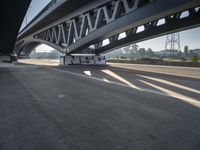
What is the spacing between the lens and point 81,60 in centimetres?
2673

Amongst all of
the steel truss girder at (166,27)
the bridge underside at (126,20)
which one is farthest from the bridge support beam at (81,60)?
the steel truss girder at (166,27)

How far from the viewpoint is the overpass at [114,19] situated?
13374 mm

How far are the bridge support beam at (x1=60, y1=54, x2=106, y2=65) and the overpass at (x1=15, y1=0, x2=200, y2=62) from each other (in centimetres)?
117

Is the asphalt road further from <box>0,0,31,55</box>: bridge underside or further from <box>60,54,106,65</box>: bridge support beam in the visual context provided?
<box>60,54,106,65</box>: bridge support beam

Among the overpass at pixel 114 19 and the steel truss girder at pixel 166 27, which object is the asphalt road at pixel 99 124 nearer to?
the overpass at pixel 114 19

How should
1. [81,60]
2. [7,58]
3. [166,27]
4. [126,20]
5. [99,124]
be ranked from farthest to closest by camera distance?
[7,58]
[81,60]
[166,27]
[126,20]
[99,124]

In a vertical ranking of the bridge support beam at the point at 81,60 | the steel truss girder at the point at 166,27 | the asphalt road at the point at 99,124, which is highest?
the steel truss girder at the point at 166,27

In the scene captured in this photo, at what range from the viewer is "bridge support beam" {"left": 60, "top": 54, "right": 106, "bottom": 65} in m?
25.8

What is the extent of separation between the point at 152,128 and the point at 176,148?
76 cm

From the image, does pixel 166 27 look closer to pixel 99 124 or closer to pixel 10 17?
pixel 10 17

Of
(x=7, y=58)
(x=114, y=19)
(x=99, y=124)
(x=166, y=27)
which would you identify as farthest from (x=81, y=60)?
(x=99, y=124)

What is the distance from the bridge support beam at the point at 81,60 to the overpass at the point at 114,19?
1.17 m

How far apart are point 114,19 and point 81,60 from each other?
1145 centimetres

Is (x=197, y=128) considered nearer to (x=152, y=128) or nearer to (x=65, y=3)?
(x=152, y=128)
